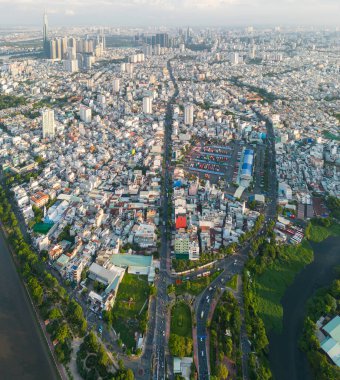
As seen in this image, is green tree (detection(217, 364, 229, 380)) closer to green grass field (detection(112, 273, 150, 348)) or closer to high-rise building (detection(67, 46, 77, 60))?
green grass field (detection(112, 273, 150, 348))

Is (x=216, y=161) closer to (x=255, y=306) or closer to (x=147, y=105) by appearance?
(x=255, y=306)

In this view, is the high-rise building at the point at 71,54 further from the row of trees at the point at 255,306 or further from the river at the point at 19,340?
the row of trees at the point at 255,306

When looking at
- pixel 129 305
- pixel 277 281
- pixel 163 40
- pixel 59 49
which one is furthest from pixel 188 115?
pixel 163 40

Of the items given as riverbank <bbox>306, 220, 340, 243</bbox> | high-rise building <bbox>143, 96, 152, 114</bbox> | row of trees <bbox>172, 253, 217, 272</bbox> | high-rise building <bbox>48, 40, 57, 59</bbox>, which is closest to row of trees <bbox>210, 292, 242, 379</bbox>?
row of trees <bbox>172, 253, 217, 272</bbox>

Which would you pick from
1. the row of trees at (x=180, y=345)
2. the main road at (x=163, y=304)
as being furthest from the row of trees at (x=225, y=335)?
the main road at (x=163, y=304)

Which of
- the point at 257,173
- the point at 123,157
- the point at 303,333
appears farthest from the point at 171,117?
the point at 303,333

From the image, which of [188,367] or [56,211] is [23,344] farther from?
[56,211]
